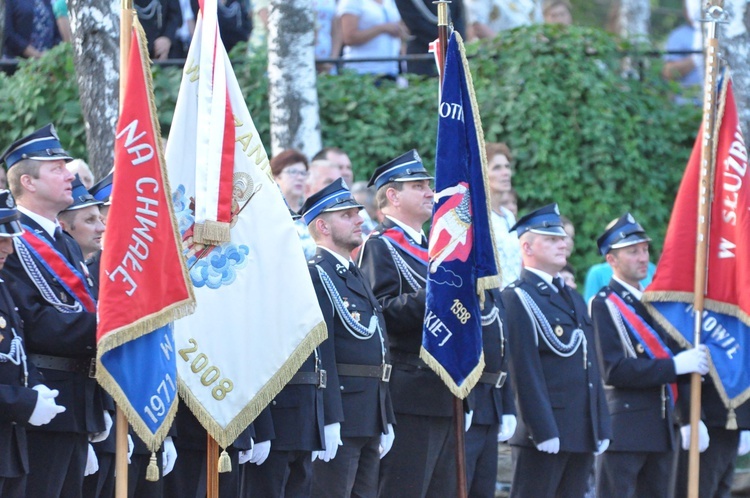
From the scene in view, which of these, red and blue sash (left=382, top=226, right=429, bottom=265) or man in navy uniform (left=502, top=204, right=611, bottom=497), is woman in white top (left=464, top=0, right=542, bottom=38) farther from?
red and blue sash (left=382, top=226, right=429, bottom=265)

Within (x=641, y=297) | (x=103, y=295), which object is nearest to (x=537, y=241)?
(x=641, y=297)

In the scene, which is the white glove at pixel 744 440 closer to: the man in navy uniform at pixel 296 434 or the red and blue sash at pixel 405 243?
the red and blue sash at pixel 405 243

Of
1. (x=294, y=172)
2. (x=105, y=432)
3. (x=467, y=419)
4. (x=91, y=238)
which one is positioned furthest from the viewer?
(x=294, y=172)

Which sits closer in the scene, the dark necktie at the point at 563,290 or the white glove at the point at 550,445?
the white glove at the point at 550,445

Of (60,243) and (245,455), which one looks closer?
(60,243)

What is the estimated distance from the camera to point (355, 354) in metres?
7.25

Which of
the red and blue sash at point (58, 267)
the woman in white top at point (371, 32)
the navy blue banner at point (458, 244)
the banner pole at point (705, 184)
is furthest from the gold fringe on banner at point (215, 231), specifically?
the woman in white top at point (371, 32)

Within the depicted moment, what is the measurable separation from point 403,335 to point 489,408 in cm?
64

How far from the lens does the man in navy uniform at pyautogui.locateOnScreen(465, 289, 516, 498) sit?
308 inches

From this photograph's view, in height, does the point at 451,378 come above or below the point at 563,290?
below

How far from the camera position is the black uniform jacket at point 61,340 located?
612cm

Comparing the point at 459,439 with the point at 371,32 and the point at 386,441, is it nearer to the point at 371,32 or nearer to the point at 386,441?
the point at 386,441

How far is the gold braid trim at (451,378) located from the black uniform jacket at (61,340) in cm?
178

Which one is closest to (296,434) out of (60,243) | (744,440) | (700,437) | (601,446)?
(60,243)
